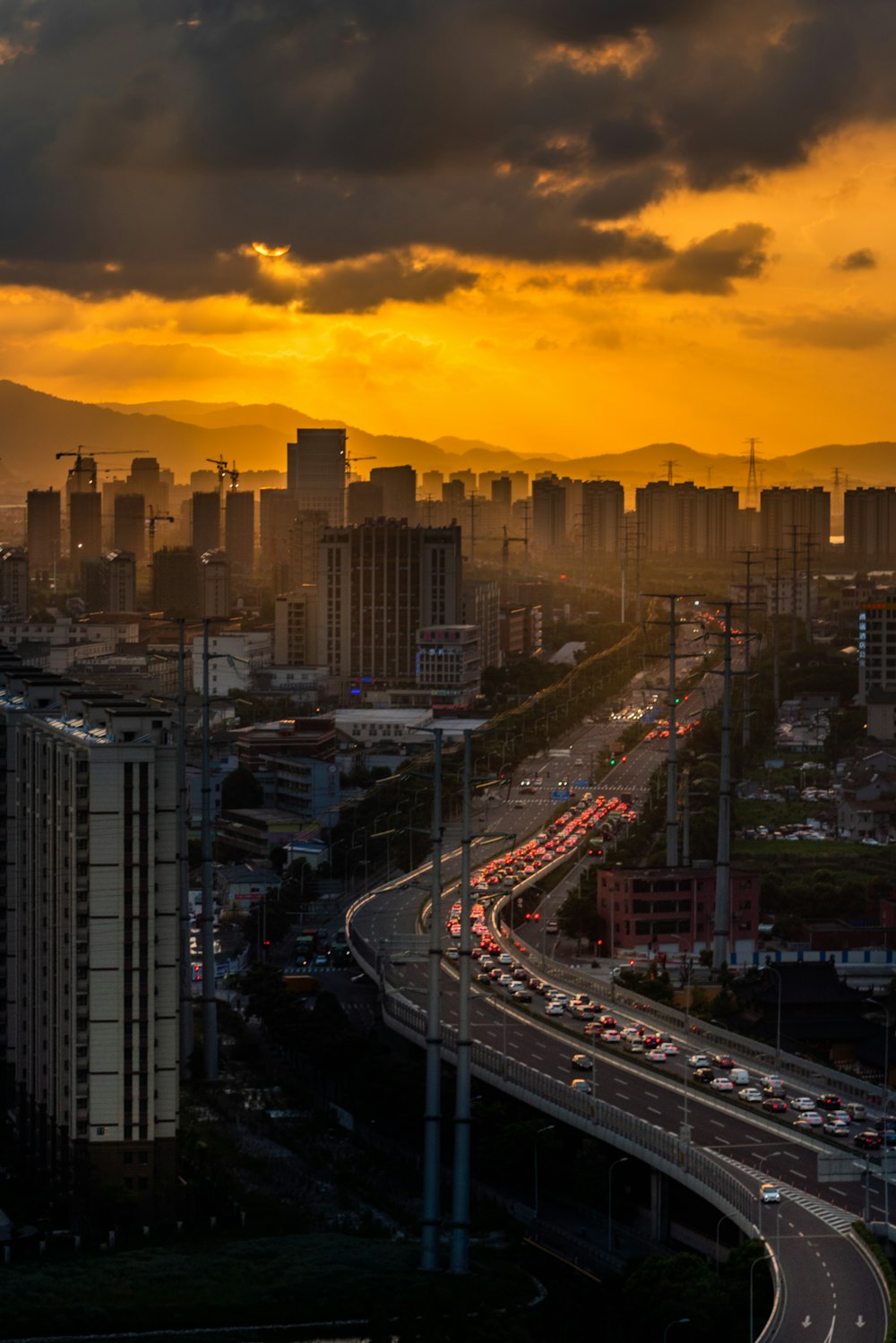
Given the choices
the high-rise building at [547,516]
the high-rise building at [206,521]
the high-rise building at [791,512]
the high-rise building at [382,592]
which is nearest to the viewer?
the high-rise building at [382,592]

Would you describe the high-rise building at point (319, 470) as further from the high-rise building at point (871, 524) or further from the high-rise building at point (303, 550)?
the high-rise building at point (303, 550)

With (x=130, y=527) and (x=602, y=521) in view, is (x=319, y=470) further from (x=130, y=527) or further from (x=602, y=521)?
(x=602, y=521)

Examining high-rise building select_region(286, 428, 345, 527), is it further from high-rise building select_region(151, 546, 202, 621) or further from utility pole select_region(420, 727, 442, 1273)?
utility pole select_region(420, 727, 442, 1273)

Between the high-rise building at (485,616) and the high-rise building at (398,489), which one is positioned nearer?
the high-rise building at (485,616)

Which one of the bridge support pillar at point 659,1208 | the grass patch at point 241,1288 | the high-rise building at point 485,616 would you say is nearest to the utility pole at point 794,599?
the high-rise building at point 485,616

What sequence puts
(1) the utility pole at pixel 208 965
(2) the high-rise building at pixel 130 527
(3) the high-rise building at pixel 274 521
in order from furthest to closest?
(2) the high-rise building at pixel 130 527 < (3) the high-rise building at pixel 274 521 < (1) the utility pole at pixel 208 965

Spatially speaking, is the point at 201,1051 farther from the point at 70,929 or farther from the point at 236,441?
the point at 236,441

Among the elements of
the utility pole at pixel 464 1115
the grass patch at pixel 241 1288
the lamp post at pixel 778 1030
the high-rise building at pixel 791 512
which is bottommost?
the grass patch at pixel 241 1288

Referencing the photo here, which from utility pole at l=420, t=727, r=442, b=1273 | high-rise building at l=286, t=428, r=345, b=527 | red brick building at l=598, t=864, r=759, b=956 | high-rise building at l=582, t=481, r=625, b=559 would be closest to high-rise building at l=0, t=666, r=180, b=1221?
utility pole at l=420, t=727, r=442, b=1273
